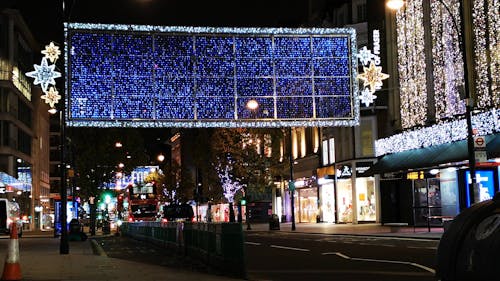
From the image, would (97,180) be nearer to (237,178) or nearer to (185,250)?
(237,178)

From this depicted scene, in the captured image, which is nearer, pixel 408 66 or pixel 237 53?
pixel 237 53

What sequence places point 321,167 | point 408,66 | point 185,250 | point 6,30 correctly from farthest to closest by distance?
point 6,30 < point 321,167 < point 408,66 < point 185,250

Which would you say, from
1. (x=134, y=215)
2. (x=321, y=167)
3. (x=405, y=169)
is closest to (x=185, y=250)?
(x=405, y=169)

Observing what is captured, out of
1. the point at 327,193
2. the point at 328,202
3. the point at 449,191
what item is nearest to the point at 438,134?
the point at 449,191

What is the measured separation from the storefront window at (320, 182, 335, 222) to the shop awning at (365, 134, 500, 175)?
526 inches

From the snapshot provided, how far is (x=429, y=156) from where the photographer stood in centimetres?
3859

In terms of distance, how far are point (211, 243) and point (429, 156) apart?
22623 mm

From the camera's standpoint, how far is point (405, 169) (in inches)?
1590

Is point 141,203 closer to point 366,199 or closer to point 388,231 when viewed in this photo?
point 366,199

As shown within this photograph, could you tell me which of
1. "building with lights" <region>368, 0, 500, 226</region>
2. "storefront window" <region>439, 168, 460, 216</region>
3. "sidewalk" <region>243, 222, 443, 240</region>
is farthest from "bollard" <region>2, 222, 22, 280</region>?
"storefront window" <region>439, 168, 460, 216</region>

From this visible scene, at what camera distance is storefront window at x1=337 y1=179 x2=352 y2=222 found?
56.9 m

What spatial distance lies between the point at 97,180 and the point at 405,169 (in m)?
31.1

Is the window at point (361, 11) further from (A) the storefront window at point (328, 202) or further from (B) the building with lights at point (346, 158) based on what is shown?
(A) the storefront window at point (328, 202)

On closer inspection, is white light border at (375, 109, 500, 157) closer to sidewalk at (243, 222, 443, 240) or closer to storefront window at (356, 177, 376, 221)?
sidewalk at (243, 222, 443, 240)
